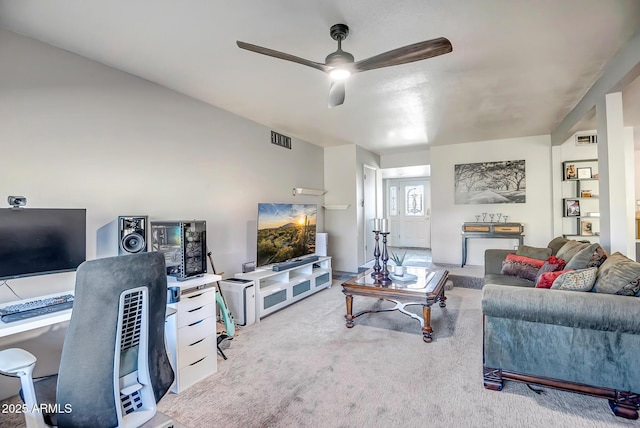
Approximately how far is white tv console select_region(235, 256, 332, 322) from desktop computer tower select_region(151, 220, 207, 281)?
1041 mm

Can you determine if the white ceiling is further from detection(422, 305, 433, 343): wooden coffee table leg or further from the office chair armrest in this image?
detection(422, 305, 433, 343): wooden coffee table leg

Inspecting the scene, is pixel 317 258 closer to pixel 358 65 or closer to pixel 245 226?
pixel 245 226

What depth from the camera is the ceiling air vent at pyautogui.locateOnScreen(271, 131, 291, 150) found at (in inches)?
182

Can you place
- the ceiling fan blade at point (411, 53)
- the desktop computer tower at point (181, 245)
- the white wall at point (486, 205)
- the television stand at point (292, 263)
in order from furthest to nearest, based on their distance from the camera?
the white wall at point (486, 205)
the television stand at point (292, 263)
the desktop computer tower at point (181, 245)
the ceiling fan blade at point (411, 53)

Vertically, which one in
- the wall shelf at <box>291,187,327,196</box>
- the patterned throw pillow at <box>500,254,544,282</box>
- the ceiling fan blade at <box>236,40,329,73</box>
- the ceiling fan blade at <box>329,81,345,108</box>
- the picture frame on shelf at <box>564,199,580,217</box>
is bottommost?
the patterned throw pillow at <box>500,254,544,282</box>

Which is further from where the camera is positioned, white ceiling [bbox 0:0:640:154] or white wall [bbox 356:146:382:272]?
white wall [bbox 356:146:382:272]

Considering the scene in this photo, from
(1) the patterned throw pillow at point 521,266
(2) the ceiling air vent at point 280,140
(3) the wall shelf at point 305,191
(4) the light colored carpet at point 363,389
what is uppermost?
(2) the ceiling air vent at point 280,140

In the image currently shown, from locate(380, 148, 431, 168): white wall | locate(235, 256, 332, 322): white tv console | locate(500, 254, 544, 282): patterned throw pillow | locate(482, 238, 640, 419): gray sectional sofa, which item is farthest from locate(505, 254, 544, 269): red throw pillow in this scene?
locate(380, 148, 431, 168): white wall

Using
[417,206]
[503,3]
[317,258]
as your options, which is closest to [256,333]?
[317,258]

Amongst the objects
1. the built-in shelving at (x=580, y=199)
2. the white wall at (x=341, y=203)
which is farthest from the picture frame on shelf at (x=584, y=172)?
the white wall at (x=341, y=203)

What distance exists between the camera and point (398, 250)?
29.2 feet

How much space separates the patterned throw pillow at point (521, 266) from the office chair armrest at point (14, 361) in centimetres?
399

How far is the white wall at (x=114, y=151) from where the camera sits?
2.16 m

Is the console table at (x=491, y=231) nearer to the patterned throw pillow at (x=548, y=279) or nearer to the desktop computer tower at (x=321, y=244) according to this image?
the desktop computer tower at (x=321, y=244)
